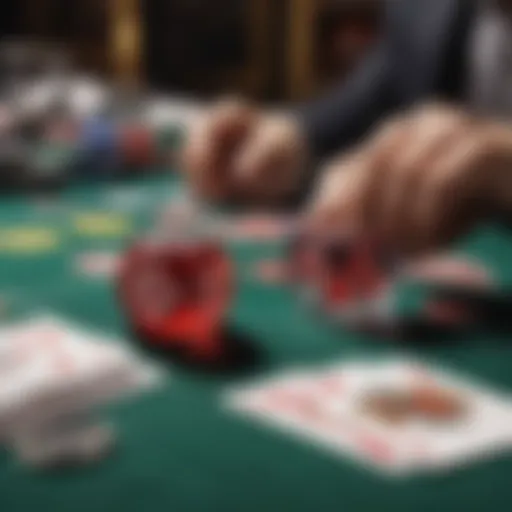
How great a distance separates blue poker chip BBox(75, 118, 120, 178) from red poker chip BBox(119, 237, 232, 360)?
669 millimetres

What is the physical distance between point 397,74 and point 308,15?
60.8 inches

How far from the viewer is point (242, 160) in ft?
4.45

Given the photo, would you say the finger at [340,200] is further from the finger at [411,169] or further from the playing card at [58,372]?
the playing card at [58,372]

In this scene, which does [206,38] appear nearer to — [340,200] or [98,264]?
[98,264]

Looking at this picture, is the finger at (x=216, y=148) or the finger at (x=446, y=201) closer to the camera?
the finger at (x=446, y=201)

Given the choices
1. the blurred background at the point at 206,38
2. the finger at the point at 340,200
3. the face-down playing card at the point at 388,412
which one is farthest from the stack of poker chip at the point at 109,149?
the blurred background at the point at 206,38

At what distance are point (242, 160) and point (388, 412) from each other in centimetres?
64

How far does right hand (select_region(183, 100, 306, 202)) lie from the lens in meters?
1.34

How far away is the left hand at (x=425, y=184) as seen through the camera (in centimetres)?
95

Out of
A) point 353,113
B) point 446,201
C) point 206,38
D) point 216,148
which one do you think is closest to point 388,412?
point 446,201

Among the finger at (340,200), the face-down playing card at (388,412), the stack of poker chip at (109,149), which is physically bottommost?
the stack of poker chip at (109,149)

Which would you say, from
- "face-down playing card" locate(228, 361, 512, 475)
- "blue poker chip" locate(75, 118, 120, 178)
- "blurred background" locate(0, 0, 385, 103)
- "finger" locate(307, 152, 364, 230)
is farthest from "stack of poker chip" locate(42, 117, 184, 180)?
"blurred background" locate(0, 0, 385, 103)

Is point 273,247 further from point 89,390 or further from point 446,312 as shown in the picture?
point 89,390

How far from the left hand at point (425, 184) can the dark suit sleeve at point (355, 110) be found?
457 mm
